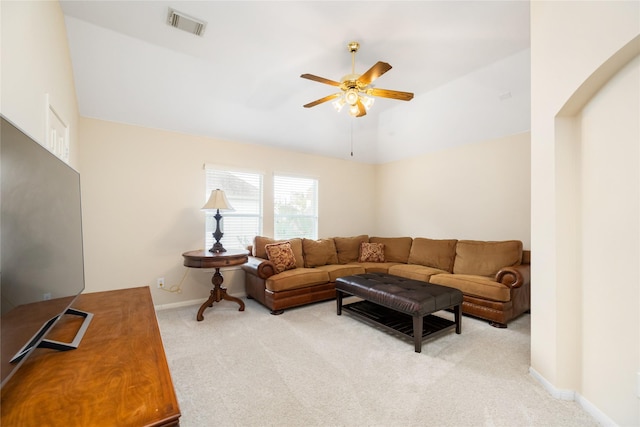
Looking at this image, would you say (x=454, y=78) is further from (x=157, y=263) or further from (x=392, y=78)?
(x=157, y=263)

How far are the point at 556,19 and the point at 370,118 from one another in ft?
9.84

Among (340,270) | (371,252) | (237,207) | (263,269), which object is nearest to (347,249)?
(371,252)

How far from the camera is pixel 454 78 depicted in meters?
3.49

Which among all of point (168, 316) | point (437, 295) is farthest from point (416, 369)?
point (168, 316)

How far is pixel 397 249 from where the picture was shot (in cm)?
497


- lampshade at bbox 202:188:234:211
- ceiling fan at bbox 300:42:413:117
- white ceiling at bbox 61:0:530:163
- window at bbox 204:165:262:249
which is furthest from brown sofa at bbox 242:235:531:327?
ceiling fan at bbox 300:42:413:117

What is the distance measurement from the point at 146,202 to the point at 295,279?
7.29 ft

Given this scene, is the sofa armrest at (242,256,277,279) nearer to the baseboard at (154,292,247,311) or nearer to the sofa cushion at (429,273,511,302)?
the baseboard at (154,292,247,311)

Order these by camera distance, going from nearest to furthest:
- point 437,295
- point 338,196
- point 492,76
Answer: point 437,295 < point 492,76 < point 338,196

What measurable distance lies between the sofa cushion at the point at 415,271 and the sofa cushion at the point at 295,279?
114 centimetres

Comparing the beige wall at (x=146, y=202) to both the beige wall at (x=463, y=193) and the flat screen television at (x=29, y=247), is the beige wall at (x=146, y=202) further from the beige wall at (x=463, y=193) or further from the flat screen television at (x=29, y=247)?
the beige wall at (x=463, y=193)

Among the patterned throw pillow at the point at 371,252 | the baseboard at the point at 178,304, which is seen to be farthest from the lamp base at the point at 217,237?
the patterned throw pillow at the point at 371,252

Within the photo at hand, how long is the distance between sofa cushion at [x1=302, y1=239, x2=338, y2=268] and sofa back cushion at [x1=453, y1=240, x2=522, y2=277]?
191cm

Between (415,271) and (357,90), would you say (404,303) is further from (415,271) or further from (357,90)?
(357,90)
